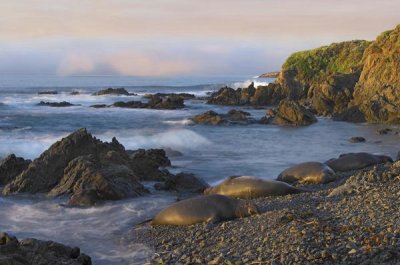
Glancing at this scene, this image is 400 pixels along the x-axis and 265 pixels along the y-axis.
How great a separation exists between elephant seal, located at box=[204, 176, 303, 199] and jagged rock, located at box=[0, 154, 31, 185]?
22.8ft

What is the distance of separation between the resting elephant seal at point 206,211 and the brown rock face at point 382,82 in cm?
2938

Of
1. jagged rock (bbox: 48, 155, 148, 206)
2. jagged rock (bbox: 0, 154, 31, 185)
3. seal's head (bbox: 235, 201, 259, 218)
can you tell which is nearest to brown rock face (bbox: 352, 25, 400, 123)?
jagged rock (bbox: 48, 155, 148, 206)

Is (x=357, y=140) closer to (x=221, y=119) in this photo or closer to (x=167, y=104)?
(x=221, y=119)

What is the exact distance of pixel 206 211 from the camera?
10570 millimetres

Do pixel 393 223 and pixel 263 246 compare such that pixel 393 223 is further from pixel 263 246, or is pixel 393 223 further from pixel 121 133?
pixel 121 133

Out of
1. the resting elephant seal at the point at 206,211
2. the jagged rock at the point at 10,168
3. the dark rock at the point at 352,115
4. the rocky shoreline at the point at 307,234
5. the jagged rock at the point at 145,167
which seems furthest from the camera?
the dark rock at the point at 352,115

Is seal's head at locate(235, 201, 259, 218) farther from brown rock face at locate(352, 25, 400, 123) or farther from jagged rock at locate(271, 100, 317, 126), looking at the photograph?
brown rock face at locate(352, 25, 400, 123)

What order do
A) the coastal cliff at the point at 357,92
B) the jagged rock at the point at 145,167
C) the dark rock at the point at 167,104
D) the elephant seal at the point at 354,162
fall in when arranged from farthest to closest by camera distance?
the dark rock at the point at 167,104, the coastal cliff at the point at 357,92, the elephant seal at the point at 354,162, the jagged rock at the point at 145,167

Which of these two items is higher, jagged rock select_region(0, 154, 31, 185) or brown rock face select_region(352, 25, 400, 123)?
brown rock face select_region(352, 25, 400, 123)

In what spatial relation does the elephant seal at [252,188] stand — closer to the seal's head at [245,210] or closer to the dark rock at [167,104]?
the seal's head at [245,210]

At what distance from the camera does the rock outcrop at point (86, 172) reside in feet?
44.6

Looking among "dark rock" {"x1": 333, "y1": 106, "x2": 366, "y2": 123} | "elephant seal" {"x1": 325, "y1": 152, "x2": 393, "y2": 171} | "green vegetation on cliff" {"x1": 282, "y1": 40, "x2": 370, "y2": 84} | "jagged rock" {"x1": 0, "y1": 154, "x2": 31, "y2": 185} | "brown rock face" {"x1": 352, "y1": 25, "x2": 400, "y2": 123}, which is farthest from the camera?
"green vegetation on cliff" {"x1": 282, "y1": 40, "x2": 370, "y2": 84}

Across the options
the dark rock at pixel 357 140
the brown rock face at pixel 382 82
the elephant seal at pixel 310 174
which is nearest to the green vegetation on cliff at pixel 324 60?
the brown rock face at pixel 382 82

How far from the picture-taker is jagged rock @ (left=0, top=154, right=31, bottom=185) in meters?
16.2
